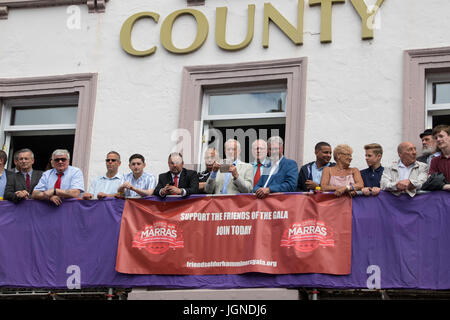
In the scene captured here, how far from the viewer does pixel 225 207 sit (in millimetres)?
10734

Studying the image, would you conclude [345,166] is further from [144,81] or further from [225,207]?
[144,81]

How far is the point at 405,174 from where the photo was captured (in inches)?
402

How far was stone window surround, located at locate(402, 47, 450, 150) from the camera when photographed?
11.7 m

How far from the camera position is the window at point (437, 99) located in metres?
12.0

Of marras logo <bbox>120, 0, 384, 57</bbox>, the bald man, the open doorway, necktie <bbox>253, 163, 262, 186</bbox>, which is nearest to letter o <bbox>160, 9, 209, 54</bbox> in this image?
marras logo <bbox>120, 0, 384, 57</bbox>

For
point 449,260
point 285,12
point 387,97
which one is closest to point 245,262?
point 449,260

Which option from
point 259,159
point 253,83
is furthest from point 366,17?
point 259,159

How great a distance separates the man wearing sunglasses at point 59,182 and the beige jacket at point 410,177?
3977 mm

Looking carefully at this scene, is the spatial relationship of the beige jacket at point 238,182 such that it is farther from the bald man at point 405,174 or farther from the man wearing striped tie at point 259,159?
the bald man at point 405,174

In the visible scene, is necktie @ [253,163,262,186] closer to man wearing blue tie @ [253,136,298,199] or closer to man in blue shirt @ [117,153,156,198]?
man wearing blue tie @ [253,136,298,199]

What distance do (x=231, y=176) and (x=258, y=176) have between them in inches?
13.4

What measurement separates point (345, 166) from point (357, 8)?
2.92 meters

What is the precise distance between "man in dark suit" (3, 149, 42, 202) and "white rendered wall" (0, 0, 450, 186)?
3.80ft

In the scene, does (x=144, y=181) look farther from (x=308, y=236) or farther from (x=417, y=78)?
(x=417, y=78)
